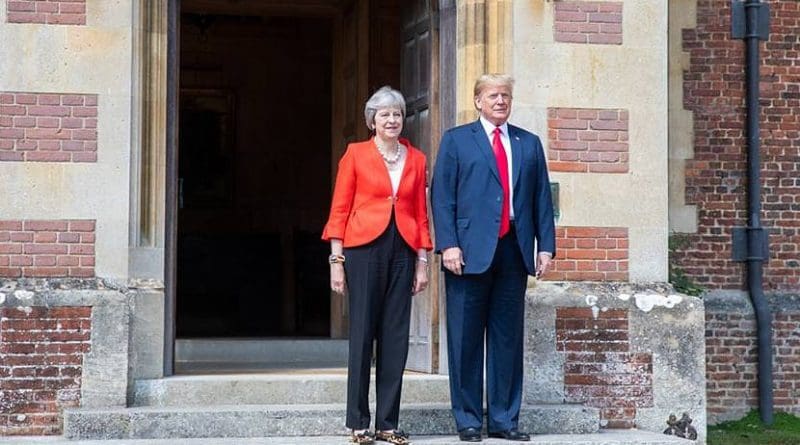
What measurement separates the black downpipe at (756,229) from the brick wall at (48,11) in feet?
17.9

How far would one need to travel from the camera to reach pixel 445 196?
707 cm

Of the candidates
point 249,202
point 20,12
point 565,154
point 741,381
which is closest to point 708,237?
point 741,381

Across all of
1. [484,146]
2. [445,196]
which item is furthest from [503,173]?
[445,196]

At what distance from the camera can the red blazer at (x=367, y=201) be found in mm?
6836

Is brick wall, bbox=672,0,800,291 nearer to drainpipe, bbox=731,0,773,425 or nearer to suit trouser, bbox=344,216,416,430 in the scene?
drainpipe, bbox=731,0,773,425

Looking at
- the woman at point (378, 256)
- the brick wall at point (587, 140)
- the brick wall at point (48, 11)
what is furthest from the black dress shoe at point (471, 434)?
the brick wall at point (48, 11)

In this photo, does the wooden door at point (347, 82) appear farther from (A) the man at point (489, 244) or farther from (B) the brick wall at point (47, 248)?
(A) the man at point (489, 244)

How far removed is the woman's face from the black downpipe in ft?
15.7

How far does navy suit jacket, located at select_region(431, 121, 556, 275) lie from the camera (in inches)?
276

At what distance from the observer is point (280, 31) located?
1608 centimetres

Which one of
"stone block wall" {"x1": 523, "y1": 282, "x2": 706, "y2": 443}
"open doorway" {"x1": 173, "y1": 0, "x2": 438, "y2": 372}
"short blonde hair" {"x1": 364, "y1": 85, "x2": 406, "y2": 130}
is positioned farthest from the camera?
"open doorway" {"x1": 173, "y1": 0, "x2": 438, "y2": 372}

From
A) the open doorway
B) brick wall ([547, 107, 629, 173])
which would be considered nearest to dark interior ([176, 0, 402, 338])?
the open doorway

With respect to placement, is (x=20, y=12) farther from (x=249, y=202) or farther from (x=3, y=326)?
(x=249, y=202)

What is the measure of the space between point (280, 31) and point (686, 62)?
6.51 metres
